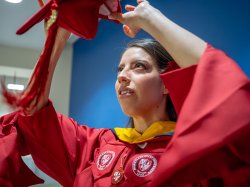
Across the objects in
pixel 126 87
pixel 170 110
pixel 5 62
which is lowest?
pixel 5 62

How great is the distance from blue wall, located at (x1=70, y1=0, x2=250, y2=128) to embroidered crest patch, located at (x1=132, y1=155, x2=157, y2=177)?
564 millimetres

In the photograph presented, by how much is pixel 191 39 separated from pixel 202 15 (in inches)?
33.2

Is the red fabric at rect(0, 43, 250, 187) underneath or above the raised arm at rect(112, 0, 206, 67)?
underneath

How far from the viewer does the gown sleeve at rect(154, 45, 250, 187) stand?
1.50 ft

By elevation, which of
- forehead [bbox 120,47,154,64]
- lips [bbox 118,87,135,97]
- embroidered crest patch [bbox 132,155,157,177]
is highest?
forehead [bbox 120,47,154,64]

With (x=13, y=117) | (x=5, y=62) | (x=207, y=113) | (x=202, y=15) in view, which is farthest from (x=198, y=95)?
(x=5, y=62)

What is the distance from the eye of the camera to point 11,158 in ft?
2.47

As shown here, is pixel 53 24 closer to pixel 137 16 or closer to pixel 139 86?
pixel 137 16

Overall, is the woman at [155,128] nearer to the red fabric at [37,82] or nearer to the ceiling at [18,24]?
the red fabric at [37,82]

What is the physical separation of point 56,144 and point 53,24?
1.11 ft

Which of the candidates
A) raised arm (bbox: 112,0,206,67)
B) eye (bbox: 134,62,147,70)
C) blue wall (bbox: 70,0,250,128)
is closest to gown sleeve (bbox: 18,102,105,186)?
eye (bbox: 134,62,147,70)

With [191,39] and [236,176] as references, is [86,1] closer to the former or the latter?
[191,39]

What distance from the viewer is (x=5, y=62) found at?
2.96 meters

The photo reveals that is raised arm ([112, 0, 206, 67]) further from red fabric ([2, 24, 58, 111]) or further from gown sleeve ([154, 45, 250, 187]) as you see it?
red fabric ([2, 24, 58, 111])
